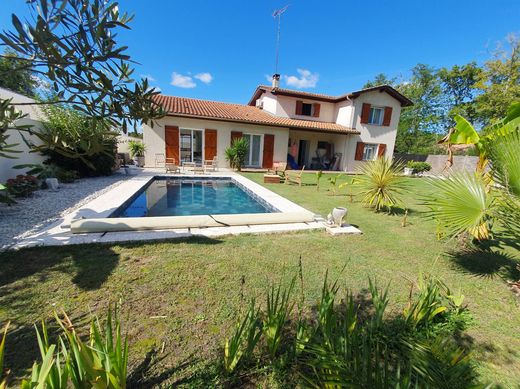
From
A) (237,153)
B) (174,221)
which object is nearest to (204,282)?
(174,221)

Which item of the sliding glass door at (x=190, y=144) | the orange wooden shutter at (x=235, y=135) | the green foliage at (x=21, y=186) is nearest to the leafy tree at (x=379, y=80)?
the orange wooden shutter at (x=235, y=135)

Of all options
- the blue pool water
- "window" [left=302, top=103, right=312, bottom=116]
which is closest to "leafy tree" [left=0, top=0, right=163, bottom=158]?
the blue pool water

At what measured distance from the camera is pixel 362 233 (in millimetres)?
5527

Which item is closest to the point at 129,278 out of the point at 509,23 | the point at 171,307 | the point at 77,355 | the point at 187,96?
the point at 171,307

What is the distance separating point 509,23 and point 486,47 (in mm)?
2367

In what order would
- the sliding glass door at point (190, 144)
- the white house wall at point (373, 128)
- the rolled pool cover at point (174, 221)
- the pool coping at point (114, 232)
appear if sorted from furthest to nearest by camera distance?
the white house wall at point (373, 128), the sliding glass door at point (190, 144), the rolled pool cover at point (174, 221), the pool coping at point (114, 232)

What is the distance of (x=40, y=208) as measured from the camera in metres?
5.91

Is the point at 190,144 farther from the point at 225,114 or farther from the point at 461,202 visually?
the point at 461,202

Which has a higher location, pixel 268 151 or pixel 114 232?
pixel 268 151

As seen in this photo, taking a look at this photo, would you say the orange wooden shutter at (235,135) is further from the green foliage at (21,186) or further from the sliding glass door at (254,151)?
the green foliage at (21,186)

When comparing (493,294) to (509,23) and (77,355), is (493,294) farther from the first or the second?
(509,23)

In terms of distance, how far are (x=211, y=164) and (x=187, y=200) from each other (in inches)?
283

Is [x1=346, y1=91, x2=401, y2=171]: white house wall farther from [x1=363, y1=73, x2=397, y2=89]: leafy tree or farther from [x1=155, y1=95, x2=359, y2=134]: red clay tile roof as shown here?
[x1=363, y1=73, x2=397, y2=89]: leafy tree

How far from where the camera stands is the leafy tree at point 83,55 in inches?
79.1
